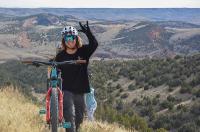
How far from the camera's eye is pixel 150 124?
1133 inches

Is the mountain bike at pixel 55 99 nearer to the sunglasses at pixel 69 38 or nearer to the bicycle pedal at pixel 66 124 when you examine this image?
the bicycle pedal at pixel 66 124

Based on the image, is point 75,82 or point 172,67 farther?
point 172,67

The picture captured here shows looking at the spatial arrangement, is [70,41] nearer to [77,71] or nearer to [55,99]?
[77,71]

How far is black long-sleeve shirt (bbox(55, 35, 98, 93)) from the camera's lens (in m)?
7.83

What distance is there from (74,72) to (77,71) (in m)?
0.05

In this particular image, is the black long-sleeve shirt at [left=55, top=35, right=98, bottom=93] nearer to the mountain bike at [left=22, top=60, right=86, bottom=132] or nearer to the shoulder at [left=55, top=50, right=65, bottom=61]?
the shoulder at [left=55, top=50, right=65, bottom=61]

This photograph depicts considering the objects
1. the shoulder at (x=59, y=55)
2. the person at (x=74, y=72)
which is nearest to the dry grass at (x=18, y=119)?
the person at (x=74, y=72)

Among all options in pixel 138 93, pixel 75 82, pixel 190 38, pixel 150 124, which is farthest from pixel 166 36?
pixel 75 82

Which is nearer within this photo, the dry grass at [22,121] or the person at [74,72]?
the dry grass at [22,121]

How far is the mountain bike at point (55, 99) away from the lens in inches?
281

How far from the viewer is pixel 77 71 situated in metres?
7.86

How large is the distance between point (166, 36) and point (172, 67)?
15226 cm

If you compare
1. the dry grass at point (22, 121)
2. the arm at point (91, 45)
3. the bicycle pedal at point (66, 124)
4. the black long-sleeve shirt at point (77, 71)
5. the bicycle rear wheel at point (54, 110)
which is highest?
the arm at point (91, 45)

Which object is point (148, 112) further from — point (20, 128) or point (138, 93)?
point (20, 128)
